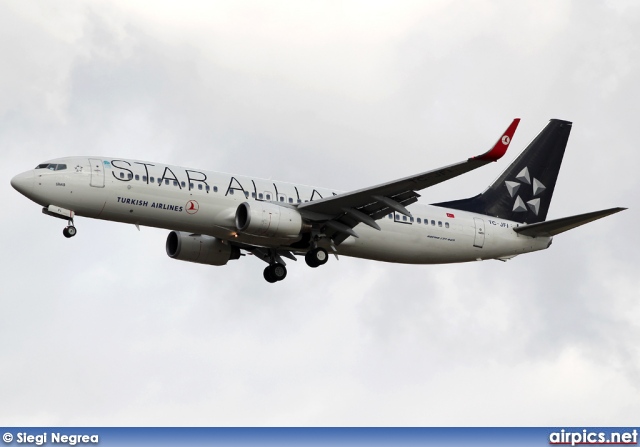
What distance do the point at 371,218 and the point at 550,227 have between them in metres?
8.78

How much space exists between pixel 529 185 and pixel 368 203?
11980 millimetres

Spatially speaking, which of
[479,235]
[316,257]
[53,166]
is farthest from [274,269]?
[53,166]

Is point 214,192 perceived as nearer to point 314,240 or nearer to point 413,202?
point 314,240

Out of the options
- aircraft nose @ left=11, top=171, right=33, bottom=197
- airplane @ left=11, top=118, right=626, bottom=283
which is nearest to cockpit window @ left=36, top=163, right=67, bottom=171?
airplane @ left=11, top=118, right=626, bottom=283

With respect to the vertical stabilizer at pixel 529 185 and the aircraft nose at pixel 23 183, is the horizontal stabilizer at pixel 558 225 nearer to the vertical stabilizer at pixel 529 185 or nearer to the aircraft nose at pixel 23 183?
the vertical stabilizer at pixel 529 185

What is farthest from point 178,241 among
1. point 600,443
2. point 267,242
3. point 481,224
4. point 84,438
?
point 600,443

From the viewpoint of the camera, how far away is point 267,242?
50375 mm

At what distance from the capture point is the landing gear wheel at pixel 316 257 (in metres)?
50.8

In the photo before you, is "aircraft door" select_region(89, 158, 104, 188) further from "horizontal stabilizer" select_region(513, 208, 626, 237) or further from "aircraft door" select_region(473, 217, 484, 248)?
"horizontal stabilizer" select_region(513, 208, 626, 237)

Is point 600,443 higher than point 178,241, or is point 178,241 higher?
point 178,241

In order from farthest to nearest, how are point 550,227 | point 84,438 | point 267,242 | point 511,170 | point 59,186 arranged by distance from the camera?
point 511,170
point 550,227
point 267,242
point 59,186
point 84,438

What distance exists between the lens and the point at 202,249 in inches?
2131

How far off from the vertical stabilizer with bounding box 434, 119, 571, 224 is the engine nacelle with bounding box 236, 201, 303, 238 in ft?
29.8

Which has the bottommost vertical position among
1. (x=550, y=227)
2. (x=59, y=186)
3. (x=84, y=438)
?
(x=84, y=438)
